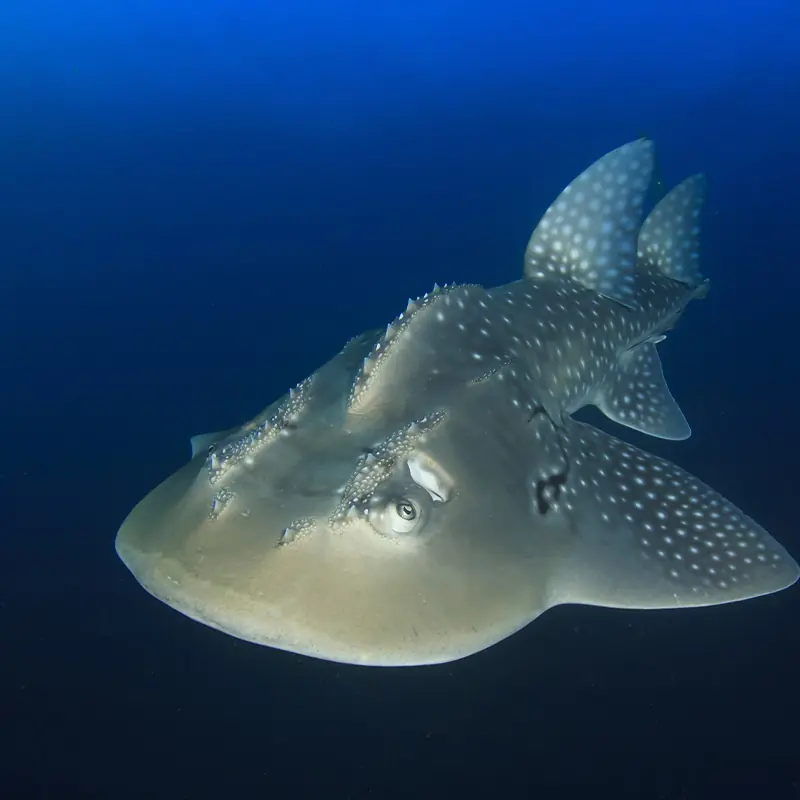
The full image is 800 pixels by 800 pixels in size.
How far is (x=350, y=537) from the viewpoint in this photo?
263 cm

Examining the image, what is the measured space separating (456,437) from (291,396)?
0.97 metres

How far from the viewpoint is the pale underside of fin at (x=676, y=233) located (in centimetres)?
620

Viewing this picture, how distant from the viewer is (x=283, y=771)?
13.7ft

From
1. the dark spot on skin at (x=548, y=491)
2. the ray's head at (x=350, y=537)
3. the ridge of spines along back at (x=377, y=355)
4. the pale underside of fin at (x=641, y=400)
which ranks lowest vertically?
the pale underside of fin at (x=641, y=400)

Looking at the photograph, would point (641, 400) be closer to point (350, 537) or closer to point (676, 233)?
point (676, 233)

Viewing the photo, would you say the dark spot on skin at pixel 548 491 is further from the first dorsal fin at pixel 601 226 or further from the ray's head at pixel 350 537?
the first dorsal fin at pixel 601 226

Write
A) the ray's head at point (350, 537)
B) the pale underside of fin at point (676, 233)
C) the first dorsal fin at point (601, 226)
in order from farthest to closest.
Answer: the pale underside of fin at point (676, 233), the first dorsal fin at point (601, 226), the ray's head at point (350, 537)

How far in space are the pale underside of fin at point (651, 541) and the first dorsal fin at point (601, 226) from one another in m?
1.80

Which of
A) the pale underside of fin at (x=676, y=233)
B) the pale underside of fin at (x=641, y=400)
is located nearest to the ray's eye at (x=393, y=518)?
the pale underside of fin at (x=641, y=400)

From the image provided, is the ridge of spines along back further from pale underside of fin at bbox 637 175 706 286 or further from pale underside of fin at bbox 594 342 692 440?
pale underside of fin at bbox 637 175 706 286

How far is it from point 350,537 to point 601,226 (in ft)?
12.4

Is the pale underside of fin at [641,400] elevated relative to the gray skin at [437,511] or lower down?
lower down

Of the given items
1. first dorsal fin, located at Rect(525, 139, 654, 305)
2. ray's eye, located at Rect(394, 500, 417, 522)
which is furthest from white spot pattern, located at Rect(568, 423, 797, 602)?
first dorsal fin, located at Rect(525, 139, 654, 305)

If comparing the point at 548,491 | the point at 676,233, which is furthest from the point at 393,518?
the point at 676,233
